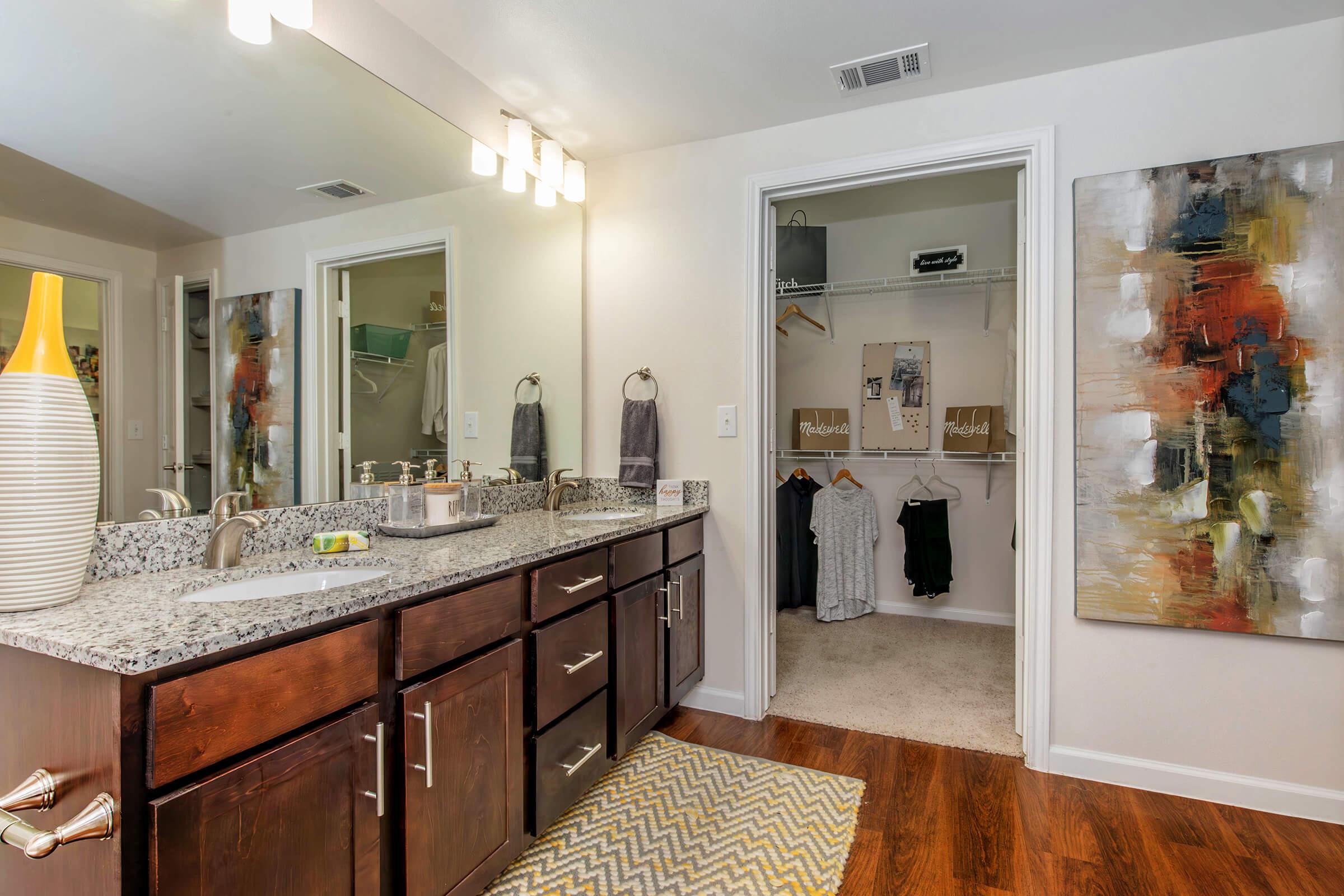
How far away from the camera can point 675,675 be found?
7.57ft

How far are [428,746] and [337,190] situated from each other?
1481 millimetres

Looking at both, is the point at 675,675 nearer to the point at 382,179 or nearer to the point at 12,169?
the point at 382,179

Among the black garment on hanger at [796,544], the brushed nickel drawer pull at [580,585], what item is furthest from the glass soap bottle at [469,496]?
the black garment on hanger at [796,544]

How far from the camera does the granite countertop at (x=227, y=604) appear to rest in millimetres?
820

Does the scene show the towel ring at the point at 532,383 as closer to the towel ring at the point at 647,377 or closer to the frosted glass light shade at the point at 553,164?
the towel ring at the point at 647,377

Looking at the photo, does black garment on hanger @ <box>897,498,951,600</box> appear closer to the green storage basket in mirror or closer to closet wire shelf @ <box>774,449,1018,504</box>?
closet wire shelf @ <box>774,449,1018,504</box>

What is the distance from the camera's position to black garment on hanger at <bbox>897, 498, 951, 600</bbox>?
11.8 feet

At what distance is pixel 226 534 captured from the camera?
134 centimetres

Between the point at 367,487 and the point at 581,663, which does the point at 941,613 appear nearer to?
the point at 581,663

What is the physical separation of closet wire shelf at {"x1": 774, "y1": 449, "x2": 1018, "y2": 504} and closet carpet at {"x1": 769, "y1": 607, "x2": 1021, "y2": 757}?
882mm

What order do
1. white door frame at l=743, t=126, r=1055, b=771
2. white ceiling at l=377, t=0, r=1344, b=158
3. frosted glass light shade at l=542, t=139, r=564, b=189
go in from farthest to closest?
frosted glass light shade at l=542, t=139, r=564, b=189 < white door frame at l=743, t=126, r=1055, b=771 < white ceiling at l=377, t=0, r=1344, b=158

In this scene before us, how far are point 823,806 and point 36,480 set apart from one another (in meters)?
1.95

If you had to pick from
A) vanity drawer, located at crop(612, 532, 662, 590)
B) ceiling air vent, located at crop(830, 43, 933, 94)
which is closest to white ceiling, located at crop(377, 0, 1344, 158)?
ceiling air vent, located at crop(830, 43, 933, 94)

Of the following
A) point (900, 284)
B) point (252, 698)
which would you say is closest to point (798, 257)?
point (900, 284)
